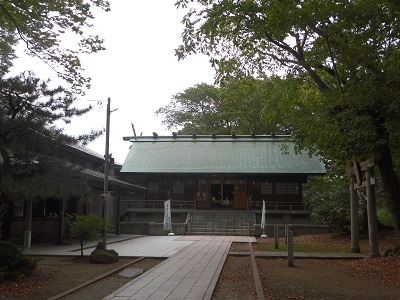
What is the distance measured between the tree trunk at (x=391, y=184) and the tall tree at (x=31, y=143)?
28.6 ft

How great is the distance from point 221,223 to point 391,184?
16.5m

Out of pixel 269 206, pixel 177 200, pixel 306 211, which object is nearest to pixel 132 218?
pixel 177 200

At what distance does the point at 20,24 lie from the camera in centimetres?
917

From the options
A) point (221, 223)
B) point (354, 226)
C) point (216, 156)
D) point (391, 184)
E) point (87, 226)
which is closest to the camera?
point (391, 184)

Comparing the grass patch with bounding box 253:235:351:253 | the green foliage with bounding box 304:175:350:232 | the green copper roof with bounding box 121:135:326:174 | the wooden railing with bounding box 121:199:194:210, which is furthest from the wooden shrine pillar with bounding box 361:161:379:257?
the wooden railing with bounding box 121:199:194:210

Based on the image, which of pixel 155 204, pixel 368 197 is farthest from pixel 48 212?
pixel 368 197

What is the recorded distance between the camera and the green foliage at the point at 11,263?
8789 millimetres

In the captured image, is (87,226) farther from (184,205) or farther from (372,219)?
(184,205)

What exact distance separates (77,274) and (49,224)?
9836mm

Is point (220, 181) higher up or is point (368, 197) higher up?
point (220, 181)

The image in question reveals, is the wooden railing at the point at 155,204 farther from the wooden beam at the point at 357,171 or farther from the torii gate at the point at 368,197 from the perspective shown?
the wooden beam at the point at 357,171

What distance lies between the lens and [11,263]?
8.96 meters

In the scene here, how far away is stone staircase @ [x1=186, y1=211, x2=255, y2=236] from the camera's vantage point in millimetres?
25891

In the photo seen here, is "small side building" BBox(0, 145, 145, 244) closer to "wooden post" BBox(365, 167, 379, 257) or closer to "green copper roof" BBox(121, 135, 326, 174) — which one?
"green copper roof" BBox(121, 135, 326, 174)
